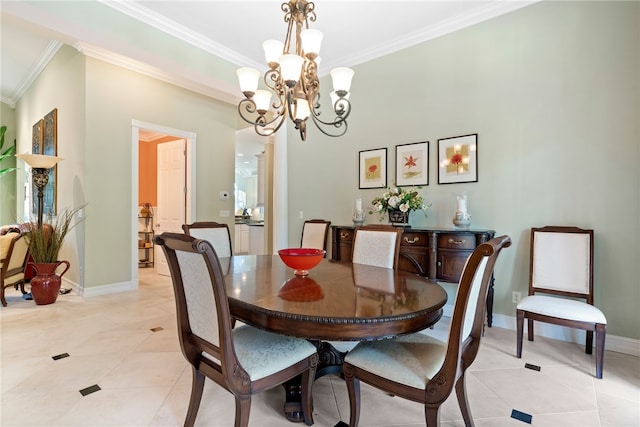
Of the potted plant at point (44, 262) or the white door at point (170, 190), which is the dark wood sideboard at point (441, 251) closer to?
the white door at point (170, 190)

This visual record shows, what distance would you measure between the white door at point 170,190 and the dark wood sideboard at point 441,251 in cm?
357

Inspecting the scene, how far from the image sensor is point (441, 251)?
281 centimetres

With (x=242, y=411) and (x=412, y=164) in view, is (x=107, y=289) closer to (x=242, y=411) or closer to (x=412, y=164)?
(x=242, y=411)

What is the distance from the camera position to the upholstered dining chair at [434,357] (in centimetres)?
116

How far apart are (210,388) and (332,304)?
3.81 ft

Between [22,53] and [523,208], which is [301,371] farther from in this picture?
[22,53]

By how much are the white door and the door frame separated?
112 mm

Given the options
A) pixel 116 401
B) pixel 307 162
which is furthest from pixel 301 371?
pixel 307 162

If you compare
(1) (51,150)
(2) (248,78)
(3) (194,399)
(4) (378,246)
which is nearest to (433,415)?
(3) (194,399)

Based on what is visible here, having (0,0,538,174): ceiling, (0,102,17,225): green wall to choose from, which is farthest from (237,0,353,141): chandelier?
(0,102,17,225): green wall

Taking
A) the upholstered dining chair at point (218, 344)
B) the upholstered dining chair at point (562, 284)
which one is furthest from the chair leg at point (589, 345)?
the upholstered dining chair at point (218, 344)

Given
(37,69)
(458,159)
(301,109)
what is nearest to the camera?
(301,109)

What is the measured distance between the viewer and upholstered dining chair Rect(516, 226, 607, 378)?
208cm

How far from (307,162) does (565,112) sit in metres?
2.79
